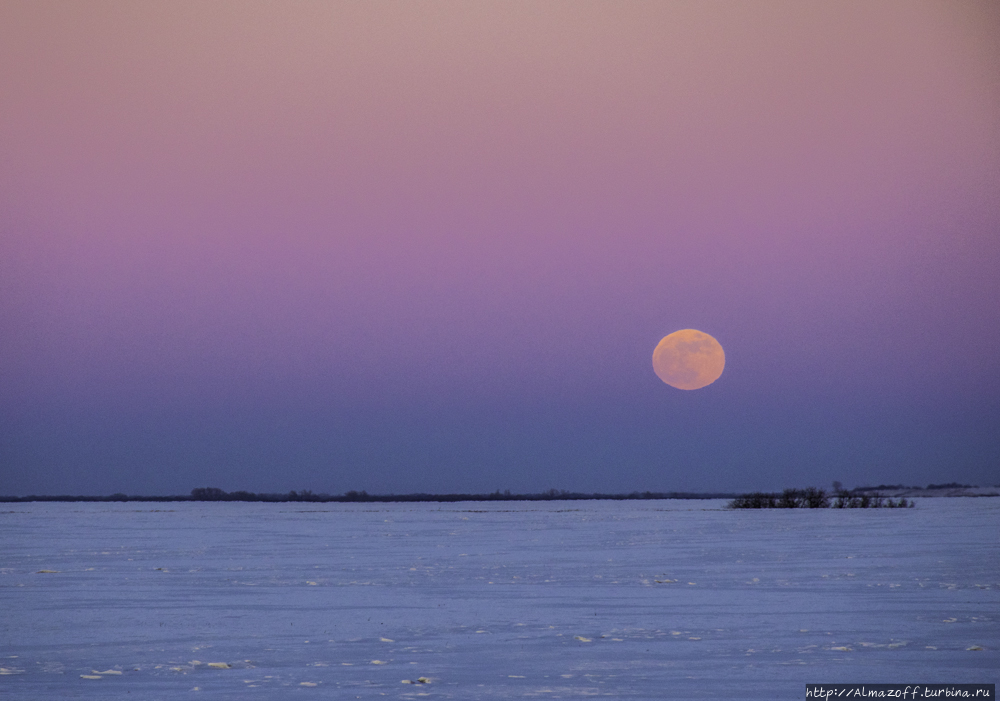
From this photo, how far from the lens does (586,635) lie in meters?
14.7

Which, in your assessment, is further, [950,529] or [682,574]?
[950,529]

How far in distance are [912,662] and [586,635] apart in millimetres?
4288

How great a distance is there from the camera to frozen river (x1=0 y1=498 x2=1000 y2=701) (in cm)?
1137

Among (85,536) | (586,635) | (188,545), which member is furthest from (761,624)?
(85,536)

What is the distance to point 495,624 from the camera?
626 inches

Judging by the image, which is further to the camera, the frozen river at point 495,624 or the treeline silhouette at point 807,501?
the treeline silhouette at point 807,501

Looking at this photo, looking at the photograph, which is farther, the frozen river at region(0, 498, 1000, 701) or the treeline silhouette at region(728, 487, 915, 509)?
the treeline silhouette at region(728, 487, 915, 509)

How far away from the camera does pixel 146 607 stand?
1833cm

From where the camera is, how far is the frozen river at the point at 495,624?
11.4 m

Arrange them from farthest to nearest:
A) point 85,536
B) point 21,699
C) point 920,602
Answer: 1. point 85,536
2. point 920,602
3. point 21,699

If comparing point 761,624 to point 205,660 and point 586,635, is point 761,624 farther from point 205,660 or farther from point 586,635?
point 205,660

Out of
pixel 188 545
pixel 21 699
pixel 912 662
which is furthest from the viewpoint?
pixel 188 545

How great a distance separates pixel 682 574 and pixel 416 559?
8811mm

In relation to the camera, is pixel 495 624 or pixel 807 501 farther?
pixel 807 501
